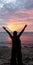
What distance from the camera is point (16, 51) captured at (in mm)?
8906

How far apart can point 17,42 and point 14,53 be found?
0.59 meters

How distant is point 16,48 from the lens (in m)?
8.85

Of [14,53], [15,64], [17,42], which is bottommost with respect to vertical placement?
[15,64]

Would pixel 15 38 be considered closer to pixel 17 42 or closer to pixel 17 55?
pixel 17 42

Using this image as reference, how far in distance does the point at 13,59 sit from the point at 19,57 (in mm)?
332

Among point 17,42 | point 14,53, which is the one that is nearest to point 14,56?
point 14,53

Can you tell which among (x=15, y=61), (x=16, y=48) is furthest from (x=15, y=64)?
(x=16, y=48)

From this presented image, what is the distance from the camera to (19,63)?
898 centimetres

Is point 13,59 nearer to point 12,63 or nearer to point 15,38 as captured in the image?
point 12,63

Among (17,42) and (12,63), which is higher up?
(17,42)

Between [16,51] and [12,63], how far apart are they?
649 millimetres

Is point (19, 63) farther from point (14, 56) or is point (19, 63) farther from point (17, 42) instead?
point (17, 42)

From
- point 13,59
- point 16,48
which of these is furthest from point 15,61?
point 16,48

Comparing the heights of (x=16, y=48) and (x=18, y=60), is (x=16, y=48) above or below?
above
